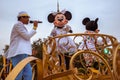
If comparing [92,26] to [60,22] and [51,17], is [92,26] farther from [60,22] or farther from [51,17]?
[51,17]

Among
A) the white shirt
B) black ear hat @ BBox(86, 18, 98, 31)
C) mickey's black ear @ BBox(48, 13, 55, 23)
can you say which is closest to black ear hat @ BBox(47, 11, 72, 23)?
mickey's black ear @ BBox(48, 13, 55, 23)

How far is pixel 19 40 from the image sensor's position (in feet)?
12.6

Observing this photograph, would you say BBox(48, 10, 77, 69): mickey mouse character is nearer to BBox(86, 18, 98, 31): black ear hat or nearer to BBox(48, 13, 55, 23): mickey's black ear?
BBox(48, 13, 55, 23): mickey's black ear

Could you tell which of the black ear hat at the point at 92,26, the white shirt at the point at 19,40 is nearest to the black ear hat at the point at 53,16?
the black ear hat at the point at 92,26

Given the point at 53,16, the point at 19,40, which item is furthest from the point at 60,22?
the point at 19,40

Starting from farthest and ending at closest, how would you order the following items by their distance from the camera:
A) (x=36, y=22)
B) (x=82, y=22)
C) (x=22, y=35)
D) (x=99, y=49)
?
1. (x=82, y=22)
2. (x=22, y=35)
3. (x=36, y=22)
4. (x=99, y=49)

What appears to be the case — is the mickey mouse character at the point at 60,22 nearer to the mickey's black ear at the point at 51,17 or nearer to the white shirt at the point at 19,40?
the mickey's black ear at the point at 51,17

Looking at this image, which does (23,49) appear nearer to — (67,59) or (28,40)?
(28,40)

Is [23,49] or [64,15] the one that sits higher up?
[64,15]

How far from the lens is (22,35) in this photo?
3805 mm

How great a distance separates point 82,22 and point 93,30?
72cm

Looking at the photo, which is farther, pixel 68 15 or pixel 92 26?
pixel 68 15

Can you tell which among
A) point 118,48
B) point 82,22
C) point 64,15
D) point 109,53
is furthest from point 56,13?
point 118,48

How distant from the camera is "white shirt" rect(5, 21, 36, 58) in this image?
3.79 metres
